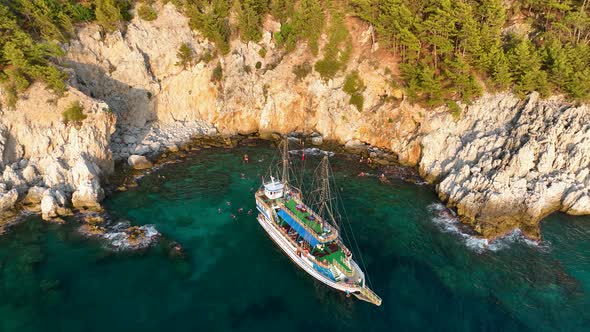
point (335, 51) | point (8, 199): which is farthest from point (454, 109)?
point (8, 199)

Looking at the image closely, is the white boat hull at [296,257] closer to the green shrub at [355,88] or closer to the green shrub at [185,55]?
the green shrub at [355,88]

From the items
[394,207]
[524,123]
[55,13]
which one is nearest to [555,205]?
[524,123]

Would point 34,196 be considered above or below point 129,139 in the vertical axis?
below

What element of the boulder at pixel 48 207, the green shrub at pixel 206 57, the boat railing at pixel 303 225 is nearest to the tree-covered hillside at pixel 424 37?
the green shrub at pixel 206 57

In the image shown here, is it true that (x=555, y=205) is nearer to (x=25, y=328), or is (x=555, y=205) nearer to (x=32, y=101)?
(x=25, y=328)

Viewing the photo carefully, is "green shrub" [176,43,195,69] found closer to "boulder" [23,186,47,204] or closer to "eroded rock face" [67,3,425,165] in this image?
"eroded rock face" [67,3,425,165]

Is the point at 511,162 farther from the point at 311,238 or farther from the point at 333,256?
the point at 311,238

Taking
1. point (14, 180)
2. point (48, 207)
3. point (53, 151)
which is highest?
point (53, 151)
